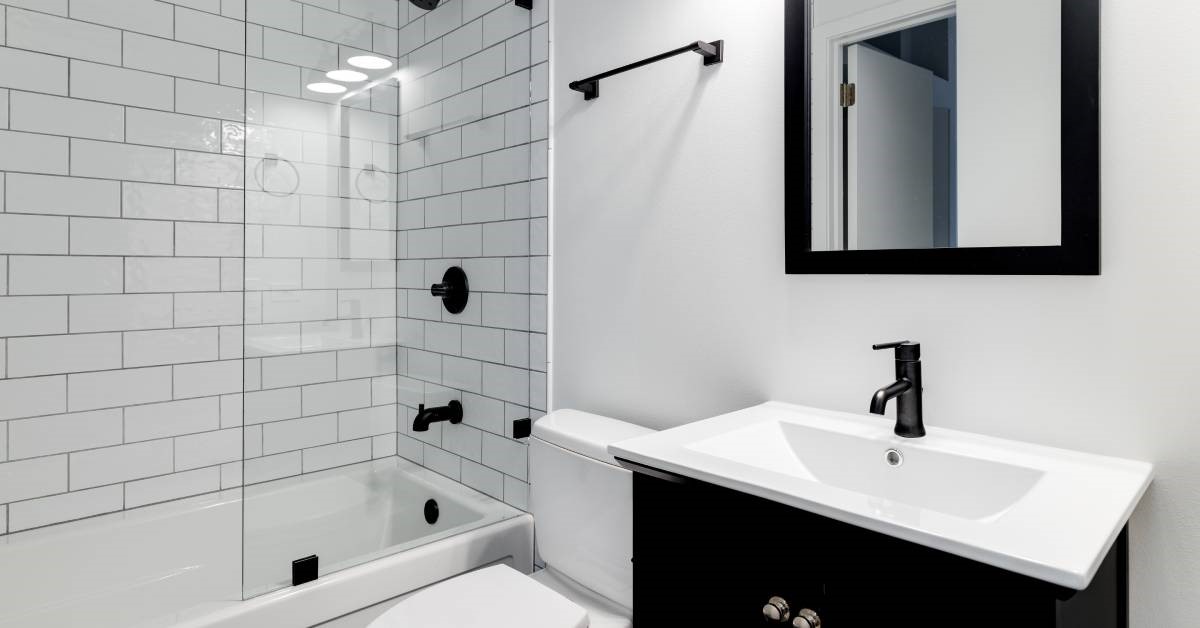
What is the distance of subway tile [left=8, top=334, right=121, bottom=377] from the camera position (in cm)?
185

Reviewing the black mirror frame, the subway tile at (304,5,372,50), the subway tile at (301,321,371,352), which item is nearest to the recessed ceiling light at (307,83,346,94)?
the subway tile at (304,5,372,50)

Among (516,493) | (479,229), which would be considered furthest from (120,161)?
(516,493)

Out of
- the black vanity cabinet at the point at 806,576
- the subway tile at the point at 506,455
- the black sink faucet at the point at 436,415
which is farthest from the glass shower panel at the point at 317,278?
the black vanity cabinet at the point at 806,576

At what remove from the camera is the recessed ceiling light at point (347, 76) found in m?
1.72

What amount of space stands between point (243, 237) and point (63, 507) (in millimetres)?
1018

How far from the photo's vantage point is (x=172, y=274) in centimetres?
207

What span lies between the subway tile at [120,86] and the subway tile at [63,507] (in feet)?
3.99

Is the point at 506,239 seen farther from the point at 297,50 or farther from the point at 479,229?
the point at 297,50

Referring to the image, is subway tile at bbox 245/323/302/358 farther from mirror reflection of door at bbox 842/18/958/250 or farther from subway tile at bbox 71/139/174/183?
mirror reflection of door at bbox 842/18/958/250

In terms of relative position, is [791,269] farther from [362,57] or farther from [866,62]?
[362,57]

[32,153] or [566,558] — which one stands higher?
[32,153]

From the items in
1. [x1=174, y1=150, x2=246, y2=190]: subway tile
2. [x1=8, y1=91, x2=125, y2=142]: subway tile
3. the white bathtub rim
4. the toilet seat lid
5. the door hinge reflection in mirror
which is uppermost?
[x1=8, y1=91, x2=125, y2=142]: subway tile

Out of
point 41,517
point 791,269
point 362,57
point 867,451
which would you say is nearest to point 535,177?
point 362,57

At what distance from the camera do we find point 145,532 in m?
1.95
